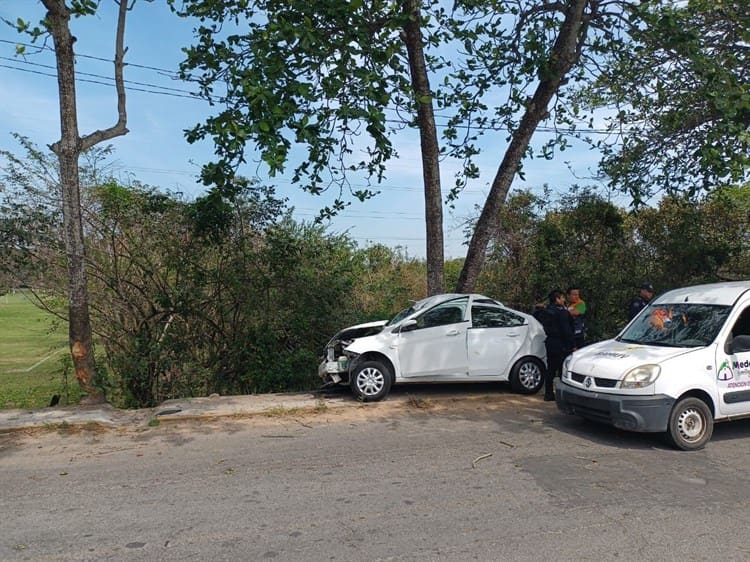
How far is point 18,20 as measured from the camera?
7.41 meters

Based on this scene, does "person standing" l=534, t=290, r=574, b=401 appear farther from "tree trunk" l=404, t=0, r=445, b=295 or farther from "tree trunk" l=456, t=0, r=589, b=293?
"tree trunk" l=404, t=0, r=445, b=295

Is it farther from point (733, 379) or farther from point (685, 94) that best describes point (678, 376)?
point (685, 94)

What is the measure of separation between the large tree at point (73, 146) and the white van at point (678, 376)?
677 cm

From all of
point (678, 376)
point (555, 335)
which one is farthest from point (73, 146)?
point (678, 376)

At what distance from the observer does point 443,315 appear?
9312 mm

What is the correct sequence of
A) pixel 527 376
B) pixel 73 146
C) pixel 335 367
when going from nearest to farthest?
pixel 73 146 → pixel 335 367 → pixel 527 376

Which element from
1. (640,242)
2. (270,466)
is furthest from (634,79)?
(270,466)

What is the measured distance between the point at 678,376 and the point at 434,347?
3.63m

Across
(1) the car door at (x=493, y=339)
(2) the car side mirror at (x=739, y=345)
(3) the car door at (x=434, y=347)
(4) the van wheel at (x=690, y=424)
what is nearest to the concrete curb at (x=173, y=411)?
(3) the car door at (x=434, y=347)

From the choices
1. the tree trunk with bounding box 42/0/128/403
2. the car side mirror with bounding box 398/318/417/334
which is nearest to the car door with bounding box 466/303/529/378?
the car side mirror with bounding box 398/318/417/334

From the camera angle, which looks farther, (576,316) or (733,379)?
(576,316)

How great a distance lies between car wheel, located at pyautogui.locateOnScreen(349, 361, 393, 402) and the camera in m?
8.84

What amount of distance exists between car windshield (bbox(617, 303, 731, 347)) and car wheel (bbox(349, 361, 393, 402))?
11.2ft

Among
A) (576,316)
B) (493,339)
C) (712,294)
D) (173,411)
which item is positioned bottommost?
(173,411)
